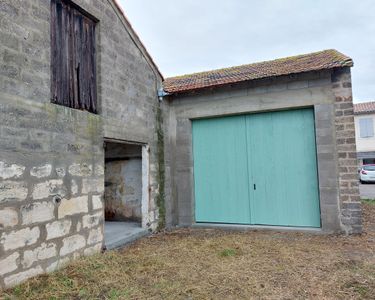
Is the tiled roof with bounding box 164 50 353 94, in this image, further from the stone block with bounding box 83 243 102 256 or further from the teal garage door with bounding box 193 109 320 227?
the stone block with bounding box 83 243 102 256

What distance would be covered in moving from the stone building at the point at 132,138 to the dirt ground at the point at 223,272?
1.38ft

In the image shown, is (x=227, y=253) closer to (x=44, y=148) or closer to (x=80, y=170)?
(x=80, y=170)

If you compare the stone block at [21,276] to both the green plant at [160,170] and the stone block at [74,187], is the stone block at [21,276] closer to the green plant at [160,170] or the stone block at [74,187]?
the stone block at [74,187]

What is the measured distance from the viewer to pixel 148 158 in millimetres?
6082

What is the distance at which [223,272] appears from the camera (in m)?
3.83

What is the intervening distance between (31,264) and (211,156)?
440cm

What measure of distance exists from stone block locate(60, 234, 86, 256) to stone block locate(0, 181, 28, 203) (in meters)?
0.94

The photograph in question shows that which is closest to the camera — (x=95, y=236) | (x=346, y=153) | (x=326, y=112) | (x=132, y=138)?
(x=95, y=236)

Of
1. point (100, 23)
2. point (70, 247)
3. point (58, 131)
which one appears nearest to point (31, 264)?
point (70, 247)

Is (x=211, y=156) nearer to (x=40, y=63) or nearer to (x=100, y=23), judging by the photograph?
(x=100, y=23)

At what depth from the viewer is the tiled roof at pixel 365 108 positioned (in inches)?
911

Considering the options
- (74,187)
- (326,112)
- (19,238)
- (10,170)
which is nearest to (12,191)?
(10,170)

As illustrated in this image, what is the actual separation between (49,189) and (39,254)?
2.59ft

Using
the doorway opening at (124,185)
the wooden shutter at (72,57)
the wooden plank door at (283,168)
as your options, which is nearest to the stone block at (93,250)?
the doorway opening at (124,185)
